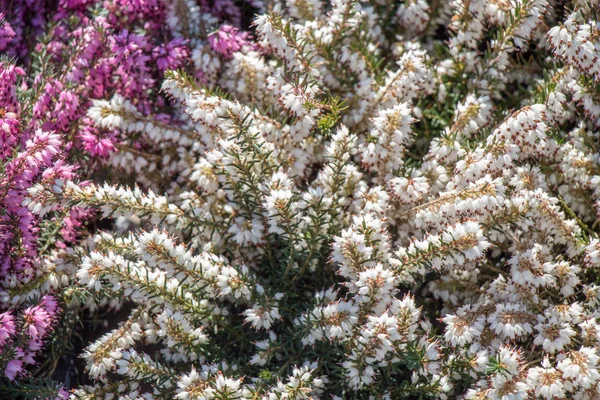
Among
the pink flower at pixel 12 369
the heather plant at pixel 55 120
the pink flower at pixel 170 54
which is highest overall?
the pink flower at pixel 170 54

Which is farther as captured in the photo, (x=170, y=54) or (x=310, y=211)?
(x=170, y=54)

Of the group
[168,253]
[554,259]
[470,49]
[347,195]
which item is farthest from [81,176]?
[554,259]

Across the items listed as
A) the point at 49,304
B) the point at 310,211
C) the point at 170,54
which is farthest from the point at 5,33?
the point at 310,211

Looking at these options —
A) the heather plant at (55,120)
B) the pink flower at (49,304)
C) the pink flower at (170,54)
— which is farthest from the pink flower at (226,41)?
the pink flower at (49,304)

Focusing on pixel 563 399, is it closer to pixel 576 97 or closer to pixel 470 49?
pixel 576 97

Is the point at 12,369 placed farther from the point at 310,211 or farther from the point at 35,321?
the point at 310,211

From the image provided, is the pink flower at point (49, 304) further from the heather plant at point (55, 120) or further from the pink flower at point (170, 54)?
the pink flower at point (170, 54)

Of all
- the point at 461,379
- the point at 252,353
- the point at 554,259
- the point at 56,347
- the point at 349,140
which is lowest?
the point at 56,347

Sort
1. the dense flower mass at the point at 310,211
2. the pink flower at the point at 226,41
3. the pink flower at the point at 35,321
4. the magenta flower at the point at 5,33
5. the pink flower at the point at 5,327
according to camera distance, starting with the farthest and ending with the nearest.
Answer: the magenta flower at the point at 5,33 < the pink flower at the point at 226,41 < the pink flower at the point at 35,321 < the pink flower at the point at 5,327 < the dense flower mass at the point at 310,211
